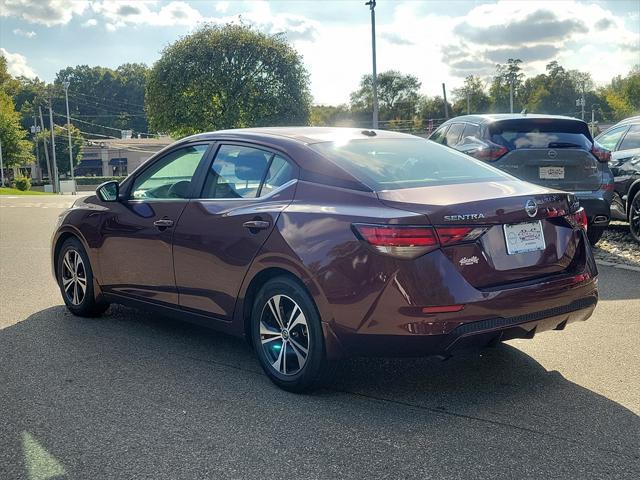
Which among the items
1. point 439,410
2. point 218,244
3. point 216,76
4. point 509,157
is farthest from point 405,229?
point 216,76

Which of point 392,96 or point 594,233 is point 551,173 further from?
point 392,96

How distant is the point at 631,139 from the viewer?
10102mm

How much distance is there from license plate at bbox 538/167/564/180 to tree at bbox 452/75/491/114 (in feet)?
353

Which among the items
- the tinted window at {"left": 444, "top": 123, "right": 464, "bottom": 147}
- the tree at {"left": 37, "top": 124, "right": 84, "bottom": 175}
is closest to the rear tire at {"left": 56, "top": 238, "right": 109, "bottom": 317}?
the tinted window at {"left": 444, "top": 123, "right": 464, "bottom": 147}

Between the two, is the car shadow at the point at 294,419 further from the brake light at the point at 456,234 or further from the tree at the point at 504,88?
the tree at the point at 504,88

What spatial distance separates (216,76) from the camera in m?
48.8

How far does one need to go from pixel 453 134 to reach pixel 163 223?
19.7 feet

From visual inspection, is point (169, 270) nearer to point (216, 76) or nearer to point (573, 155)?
point (573, 155)

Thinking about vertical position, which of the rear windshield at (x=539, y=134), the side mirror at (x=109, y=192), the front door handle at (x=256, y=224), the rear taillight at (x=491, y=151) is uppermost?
the rear windshield at (x=539, y=134)

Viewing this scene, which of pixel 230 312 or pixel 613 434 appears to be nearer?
pixel 613 434

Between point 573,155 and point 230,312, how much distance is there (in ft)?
18.6

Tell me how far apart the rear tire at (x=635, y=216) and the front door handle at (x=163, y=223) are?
655cm

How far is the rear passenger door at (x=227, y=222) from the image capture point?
436cm

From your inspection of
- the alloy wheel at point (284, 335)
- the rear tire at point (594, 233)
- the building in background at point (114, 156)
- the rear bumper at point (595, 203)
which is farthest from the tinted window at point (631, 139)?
the building in background at point (114, 156)
